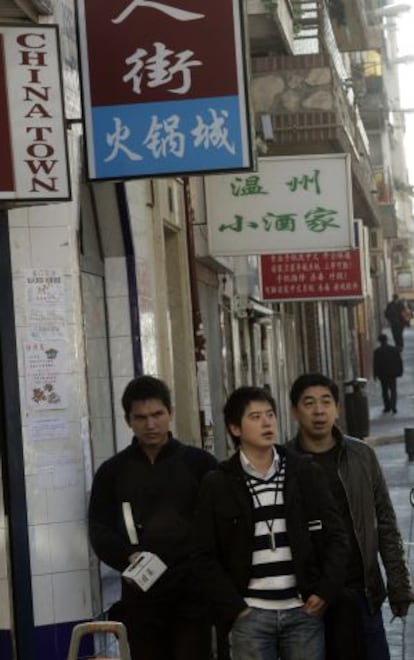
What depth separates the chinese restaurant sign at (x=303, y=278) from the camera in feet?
71.9

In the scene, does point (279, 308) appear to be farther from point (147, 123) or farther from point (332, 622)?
point (332, 622)

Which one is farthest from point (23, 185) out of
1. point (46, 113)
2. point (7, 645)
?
point (7, 645)

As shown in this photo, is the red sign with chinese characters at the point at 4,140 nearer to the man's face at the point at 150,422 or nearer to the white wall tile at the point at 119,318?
the man's face at the point at 150,422

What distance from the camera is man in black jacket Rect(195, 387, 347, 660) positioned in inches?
263

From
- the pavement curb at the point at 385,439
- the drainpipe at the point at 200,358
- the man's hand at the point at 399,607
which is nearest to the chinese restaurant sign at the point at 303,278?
the drainpipe at the point at 200,358

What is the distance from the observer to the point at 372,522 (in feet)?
23.9

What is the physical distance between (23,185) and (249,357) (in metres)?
16.1

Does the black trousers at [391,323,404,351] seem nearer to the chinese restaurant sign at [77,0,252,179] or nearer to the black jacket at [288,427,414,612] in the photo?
the chinese restaurant sign at [77,0,252,179]

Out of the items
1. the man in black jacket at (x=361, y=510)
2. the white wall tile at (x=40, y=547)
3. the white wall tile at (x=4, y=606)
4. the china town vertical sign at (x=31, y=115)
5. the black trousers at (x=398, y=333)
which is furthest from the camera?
the black trousers at (x=398, y=333)

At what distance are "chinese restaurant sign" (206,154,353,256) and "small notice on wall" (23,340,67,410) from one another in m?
6.69

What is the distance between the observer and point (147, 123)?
9.87 metres

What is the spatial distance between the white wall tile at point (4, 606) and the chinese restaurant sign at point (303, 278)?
40.3 feet

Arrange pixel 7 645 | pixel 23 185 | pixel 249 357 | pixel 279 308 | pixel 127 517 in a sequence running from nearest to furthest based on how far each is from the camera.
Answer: pixel 127 517 → pixel 23 185 → pixel 7 645 → pixel 249 357 → pixel 279 308

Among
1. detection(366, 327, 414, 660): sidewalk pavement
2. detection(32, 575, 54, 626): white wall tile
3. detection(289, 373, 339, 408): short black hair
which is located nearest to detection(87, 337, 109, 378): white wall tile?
detection(32, 575, 54, 626): white wall tile
